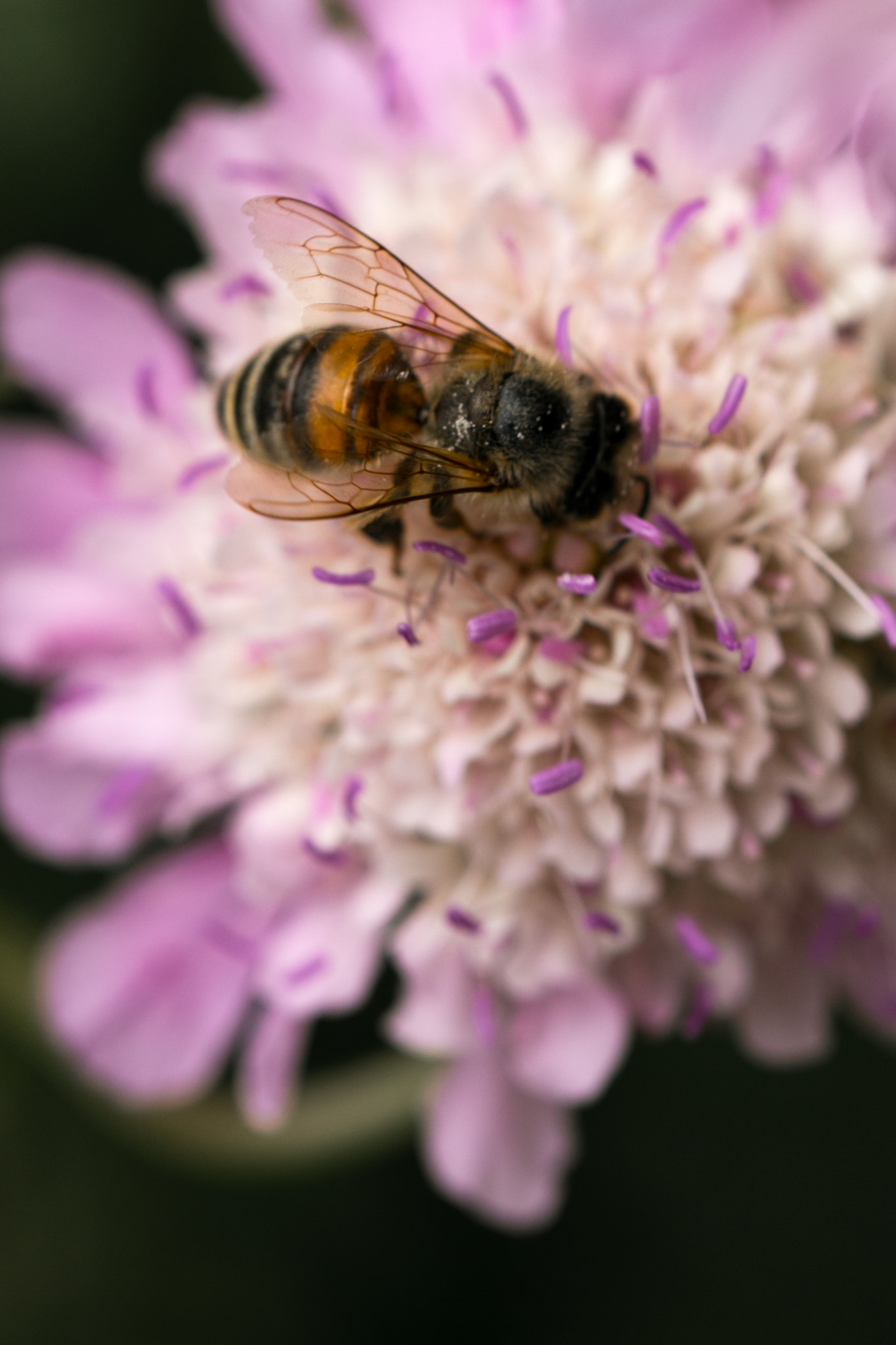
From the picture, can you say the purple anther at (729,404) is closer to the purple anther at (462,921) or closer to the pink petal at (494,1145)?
the purple anther at (462,921)

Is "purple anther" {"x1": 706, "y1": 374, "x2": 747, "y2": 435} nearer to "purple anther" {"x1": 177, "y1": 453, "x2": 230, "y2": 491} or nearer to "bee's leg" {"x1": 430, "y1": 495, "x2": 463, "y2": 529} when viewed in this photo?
"bee's leg" {"x1": 430, "y1": 495, "x2": 463, "y2": 529}

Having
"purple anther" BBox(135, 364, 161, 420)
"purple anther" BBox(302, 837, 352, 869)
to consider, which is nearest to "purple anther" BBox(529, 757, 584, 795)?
"purple anther" BBox(302, 837, 352, 869)

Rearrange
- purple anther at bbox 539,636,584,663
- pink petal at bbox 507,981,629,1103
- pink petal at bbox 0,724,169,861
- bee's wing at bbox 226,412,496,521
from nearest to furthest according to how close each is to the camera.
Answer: bee's wing at bbox 226,412,496,521
purple anther at bbox 539,636,584,663
pink petal at bbox 507,981,629,1103
pink petal at bbox 0,724,169,861

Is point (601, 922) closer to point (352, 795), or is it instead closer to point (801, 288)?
point (352, 795)

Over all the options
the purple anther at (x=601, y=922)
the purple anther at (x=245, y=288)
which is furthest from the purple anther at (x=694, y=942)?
the purple anther at (x=245, y=288)

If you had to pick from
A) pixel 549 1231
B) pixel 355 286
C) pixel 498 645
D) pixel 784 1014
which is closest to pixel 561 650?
pixel 498 645

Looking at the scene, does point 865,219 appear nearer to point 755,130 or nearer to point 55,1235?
point 755,130

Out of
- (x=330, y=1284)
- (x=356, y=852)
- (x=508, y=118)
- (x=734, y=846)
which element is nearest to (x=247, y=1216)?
(x=330, y=1284)
